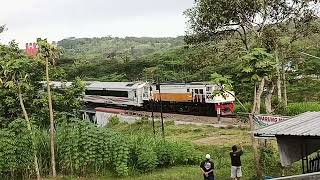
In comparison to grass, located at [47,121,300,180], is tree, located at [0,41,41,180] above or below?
above

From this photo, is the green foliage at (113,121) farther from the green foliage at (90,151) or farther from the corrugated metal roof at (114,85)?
the green foliage at (90,151)

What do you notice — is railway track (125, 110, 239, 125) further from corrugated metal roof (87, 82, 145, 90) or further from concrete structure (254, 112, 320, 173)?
concrete structure (254, 112, 320, 173)

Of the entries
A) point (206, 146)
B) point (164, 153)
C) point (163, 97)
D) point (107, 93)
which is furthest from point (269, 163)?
point (107, 93)

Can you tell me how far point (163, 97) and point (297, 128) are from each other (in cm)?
2920

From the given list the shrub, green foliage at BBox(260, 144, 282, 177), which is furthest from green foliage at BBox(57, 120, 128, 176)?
green foliage at BBox(260, 144, 282, 177)

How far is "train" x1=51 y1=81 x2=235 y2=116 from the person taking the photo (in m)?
34.4

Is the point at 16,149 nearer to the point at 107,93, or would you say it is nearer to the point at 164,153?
the point at 164,153

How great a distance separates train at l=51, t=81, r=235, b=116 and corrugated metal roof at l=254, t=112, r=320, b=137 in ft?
57.6

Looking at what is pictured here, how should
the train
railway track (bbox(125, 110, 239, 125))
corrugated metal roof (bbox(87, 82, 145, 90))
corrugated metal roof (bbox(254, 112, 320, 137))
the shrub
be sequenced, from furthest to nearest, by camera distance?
corrugated metal roof (bbox(87, 82, 145, 90)) → the train → railway track (bbox(125, 110, 239, 125)) → the shrub → corrugated metal roof (bbox(254, 112, 320, 137))

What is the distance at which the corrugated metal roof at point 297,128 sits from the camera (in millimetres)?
9833

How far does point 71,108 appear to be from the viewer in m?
23.8

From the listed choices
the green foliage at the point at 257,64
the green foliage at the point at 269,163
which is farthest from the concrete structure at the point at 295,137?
the green foliage at the point at 269,163

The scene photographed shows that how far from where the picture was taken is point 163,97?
39531mm

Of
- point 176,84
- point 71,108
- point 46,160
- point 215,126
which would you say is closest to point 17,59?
point 46,160
